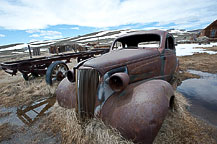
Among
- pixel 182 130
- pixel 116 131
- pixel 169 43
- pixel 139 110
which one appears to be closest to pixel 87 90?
pixel 116 131

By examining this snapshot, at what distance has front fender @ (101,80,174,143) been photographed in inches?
65.4

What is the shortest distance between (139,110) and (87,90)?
853mm

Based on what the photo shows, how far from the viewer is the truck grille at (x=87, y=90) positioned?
2.01m

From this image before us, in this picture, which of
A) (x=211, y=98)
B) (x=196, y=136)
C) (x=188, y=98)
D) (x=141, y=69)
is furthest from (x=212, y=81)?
(x=141, y=69)

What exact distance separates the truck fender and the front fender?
835mm

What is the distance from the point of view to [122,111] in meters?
1.84

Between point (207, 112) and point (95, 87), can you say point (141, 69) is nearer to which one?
point (95, 87)

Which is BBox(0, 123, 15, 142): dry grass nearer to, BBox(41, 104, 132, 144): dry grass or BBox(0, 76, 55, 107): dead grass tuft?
BBox(41, 104, 132, 144): dry grass

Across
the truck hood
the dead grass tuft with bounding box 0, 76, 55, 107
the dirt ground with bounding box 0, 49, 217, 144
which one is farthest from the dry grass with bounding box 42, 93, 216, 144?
the dead grass tuft with bounding box 0, 76, 55, 107

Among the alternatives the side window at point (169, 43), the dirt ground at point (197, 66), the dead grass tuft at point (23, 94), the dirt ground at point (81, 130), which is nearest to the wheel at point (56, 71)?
the dead grass tuft at point (23, 94)

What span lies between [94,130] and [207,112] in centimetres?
266

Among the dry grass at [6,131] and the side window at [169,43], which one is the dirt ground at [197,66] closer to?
the side window at [169,43]

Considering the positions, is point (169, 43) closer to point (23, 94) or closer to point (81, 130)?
point (81, 130)

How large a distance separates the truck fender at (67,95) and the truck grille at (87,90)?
0.46 metres
